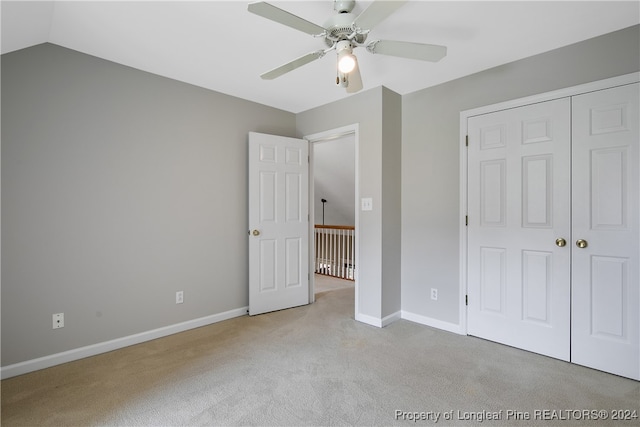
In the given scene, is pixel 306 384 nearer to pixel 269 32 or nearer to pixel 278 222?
pixel 278 222

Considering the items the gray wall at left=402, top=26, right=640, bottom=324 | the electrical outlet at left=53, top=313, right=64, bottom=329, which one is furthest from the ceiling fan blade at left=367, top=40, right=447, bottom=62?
the electrical outlet at left=53, top=313, right=64, bottom=329

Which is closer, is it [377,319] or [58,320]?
[58,320]

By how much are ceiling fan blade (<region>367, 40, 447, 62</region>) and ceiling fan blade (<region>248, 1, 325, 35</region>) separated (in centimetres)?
35

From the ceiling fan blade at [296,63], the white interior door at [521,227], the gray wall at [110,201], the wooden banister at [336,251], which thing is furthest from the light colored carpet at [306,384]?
the wooden banister at [336,251]

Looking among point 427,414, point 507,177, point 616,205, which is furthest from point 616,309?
point 427,414

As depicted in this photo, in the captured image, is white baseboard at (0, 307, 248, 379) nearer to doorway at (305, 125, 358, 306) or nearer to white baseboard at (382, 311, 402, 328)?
white baseboard at (382, 311, 402, 328)

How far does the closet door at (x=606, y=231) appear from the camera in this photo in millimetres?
2150

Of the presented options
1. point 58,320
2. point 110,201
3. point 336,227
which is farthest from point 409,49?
point 336,227

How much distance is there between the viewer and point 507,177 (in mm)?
2689

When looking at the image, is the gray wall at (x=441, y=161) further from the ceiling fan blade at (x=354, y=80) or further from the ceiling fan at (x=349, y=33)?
the ceiling fan blade at (x=354, y=80)

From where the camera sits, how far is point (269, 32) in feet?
7.18

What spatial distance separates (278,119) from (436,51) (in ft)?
7.60

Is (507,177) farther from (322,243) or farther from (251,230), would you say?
(322,243)

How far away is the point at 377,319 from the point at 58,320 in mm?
2666
